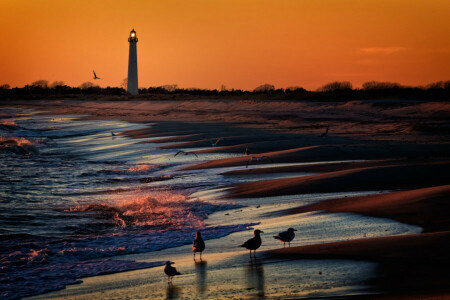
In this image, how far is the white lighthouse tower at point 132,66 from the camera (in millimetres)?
86125

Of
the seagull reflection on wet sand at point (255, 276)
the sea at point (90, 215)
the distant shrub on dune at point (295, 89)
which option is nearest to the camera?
the seagull reflection on wet sand at point (255, 276)

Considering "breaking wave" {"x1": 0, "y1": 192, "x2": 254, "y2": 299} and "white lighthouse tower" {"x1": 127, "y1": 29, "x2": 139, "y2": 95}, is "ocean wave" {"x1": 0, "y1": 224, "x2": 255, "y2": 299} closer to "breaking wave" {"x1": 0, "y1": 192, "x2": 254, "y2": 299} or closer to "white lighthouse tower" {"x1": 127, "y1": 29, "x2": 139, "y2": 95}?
"breaking wave" {"x1": 0, "y1": 192, "x2": 254, "y2": 299}

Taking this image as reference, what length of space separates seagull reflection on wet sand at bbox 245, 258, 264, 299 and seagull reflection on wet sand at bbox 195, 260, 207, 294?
48cm

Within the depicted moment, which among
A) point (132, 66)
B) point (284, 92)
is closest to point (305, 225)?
point (284, 92)

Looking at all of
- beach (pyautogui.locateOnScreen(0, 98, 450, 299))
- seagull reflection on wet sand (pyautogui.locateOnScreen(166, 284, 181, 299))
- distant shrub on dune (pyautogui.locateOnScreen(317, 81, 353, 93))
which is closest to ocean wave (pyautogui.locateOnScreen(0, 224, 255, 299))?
beach (pyautogui.locateOnScreen(0, 98, 450, 299))

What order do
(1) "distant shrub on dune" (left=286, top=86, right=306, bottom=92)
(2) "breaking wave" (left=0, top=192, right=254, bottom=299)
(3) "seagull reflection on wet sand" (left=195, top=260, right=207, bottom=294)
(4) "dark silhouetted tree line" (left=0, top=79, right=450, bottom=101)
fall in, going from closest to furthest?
(3) "seagull reflection on wet sand" (left=195, top=260, right=207, bottom=294) → (2) "breaking wave" (left=0, top=192, right=254, bottom=299) → (4) "dark silhouetted tree line" (left=0, top=79, right=450, bottom=101) → (1) "distant shrub on dune" (left=286, top=86, right=306, bottom=92)

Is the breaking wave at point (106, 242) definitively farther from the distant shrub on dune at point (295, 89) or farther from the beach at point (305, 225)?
the distant shrub on dune at point (295, 89)

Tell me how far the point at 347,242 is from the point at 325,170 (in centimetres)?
710

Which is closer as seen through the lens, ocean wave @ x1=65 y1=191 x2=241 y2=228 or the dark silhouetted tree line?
ocean wave @ x1=65 y1=191 x2=241 y2=228

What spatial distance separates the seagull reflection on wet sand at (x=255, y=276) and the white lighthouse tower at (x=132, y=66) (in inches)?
3204

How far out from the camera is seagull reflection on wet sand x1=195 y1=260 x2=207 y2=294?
616 centimetres

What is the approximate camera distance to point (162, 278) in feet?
21.9

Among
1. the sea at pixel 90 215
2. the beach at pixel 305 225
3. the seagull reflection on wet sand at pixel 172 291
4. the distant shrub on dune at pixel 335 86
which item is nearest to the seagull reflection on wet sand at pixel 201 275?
the beach at pixel 305 225

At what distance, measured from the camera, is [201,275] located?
6676 millimetres
